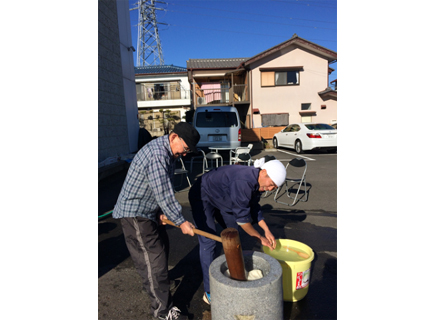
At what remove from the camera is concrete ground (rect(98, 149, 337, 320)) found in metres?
2.58

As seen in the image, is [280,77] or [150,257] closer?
[150,257]

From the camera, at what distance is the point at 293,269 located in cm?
235

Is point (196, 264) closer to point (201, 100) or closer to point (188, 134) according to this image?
point (188, 134)

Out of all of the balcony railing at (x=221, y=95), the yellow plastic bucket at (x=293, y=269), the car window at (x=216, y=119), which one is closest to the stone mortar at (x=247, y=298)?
the yellow plastic bucket at (x=293, y=269)

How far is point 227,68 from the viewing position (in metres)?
21.8

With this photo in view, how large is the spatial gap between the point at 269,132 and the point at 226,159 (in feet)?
27.3

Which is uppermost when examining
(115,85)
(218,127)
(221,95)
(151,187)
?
(221,95)

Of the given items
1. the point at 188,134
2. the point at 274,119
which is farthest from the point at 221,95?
the point at 188,134

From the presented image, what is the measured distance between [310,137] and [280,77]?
29.6 ft

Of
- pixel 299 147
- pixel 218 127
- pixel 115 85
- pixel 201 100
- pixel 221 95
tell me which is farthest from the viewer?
pixel 221 95

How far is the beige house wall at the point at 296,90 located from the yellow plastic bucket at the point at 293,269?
56.8 feet

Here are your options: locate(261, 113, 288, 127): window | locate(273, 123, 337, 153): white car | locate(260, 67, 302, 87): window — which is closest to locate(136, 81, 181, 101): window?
locate(260, 67, 302, 87): window

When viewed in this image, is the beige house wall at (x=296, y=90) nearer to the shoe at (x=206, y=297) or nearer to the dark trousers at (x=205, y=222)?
the dark trousers at (x=205, y=222)

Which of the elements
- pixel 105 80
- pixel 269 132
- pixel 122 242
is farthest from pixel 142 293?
pixel 269 132
